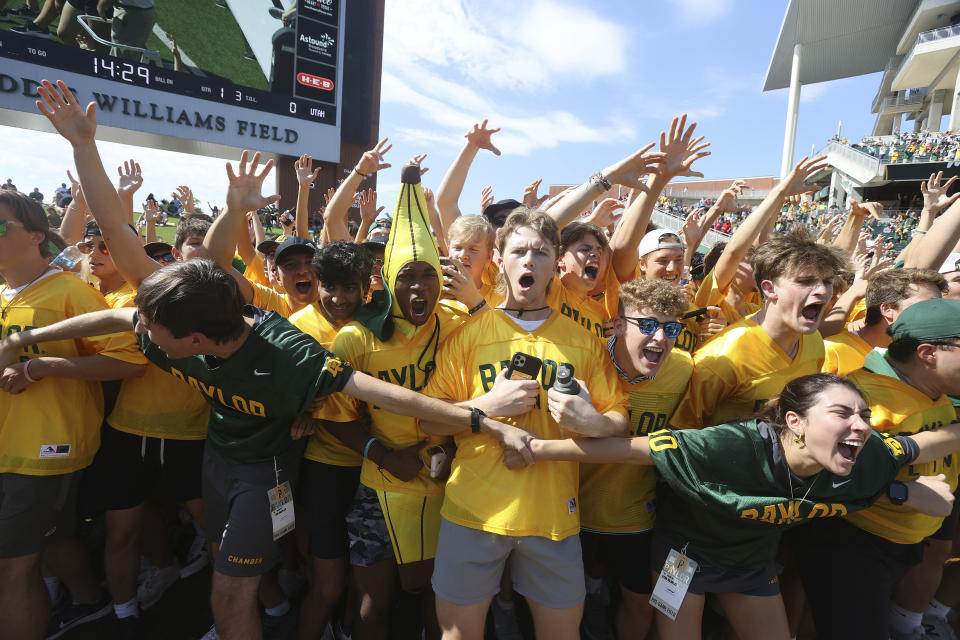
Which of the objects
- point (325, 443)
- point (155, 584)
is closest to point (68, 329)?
point (325, 443)

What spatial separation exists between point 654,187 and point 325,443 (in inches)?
103

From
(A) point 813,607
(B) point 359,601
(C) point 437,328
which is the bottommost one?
(B) point 359,601

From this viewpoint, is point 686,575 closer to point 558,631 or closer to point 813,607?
point 558,631

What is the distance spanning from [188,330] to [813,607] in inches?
133

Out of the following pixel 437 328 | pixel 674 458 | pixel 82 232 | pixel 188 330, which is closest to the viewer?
pixel 188 330

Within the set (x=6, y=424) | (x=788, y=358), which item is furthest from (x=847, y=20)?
(x=6, y=424)

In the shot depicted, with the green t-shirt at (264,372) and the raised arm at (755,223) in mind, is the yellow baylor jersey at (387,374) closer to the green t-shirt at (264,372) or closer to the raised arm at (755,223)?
the green t-shirt at (264,372)

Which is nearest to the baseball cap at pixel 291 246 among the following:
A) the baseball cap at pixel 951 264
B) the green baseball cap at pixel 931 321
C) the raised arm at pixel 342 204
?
the raised arm at pixel 342 204

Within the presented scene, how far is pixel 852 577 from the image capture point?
2398mm

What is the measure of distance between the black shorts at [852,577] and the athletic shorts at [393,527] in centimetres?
205

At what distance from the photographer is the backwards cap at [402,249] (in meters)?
2.51

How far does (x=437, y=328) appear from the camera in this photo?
8.71 ft

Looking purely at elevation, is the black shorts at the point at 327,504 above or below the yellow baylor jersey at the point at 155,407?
below

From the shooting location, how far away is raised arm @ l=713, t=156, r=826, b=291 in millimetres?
3254
